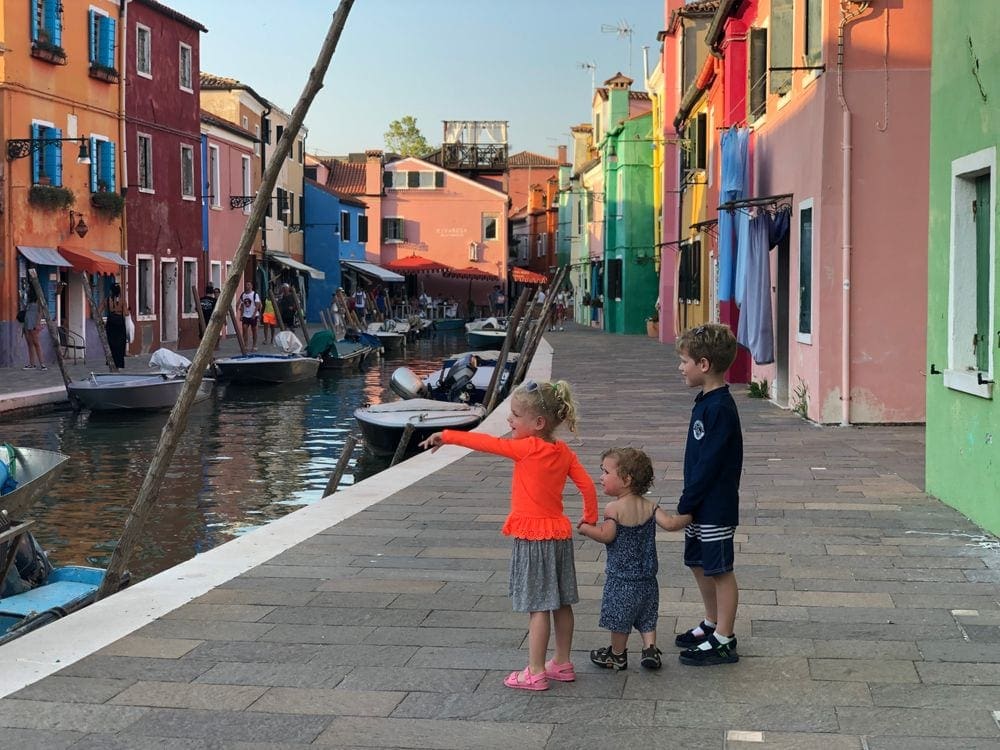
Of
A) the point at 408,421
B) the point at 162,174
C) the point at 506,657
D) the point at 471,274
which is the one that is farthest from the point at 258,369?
the point at 471,274

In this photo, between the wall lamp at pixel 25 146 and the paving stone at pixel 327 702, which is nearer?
the paving stone at pixel 327 702

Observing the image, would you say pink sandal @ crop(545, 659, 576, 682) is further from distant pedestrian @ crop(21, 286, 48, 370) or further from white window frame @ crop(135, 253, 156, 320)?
white window frame @ crop(135, 253, 156, 320)

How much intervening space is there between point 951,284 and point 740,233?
29.9 feet

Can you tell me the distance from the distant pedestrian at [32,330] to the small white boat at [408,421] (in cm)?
1103

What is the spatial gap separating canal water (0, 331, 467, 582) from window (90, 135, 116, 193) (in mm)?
→ 6628

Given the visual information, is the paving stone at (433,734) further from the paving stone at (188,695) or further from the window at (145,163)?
the window at (145,163)

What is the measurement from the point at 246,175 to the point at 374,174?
2505 cm

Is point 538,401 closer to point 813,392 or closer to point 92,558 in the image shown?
point 92,558

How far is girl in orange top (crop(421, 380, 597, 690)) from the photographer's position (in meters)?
5.21

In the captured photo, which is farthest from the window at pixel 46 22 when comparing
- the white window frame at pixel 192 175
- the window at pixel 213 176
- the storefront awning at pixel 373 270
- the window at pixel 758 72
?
the storefront awning at pixel 373 270

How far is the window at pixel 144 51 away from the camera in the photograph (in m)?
33.4

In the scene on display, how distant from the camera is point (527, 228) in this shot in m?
97.6

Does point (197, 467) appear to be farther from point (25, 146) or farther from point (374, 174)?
point (374, 174)

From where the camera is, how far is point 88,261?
1148 inches
